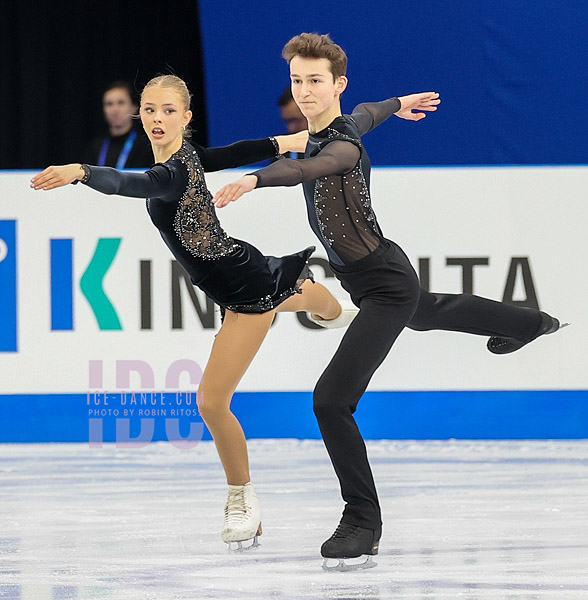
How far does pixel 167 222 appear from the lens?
2980mm

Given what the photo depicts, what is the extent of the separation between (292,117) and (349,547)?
268cm

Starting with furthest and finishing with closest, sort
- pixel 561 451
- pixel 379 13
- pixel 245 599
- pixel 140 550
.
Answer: pixel 379 13
pixel 561 451
pixel 140 550
pixel 245 599

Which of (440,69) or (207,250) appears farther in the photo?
(440,69)

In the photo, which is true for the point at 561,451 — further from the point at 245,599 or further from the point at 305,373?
the point at 245,599

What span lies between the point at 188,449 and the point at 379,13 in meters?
2.18

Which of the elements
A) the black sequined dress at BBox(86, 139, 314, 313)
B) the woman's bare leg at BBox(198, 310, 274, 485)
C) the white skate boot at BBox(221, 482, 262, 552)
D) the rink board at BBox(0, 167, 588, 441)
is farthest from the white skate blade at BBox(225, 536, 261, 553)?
the rink board at BBox(0, 167, 588, 441)

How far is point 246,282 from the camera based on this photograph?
3.04 metres

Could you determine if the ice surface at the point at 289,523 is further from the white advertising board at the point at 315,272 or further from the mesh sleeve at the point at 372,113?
the mesh sleeve at the point at 372,113

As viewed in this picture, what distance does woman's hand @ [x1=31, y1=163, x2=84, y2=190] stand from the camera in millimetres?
2396

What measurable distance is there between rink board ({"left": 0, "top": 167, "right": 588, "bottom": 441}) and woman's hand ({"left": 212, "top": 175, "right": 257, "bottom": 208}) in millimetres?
2460

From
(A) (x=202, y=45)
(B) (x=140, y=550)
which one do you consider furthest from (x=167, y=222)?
(A) (x=202, y=45)

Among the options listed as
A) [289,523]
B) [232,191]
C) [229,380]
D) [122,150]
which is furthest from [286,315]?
[232,191]

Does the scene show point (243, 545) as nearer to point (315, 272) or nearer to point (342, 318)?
point (342, 318)

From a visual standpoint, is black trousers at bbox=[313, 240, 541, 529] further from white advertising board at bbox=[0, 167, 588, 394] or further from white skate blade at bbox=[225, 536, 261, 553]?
white advertising board at bbox=[0, 167, 588, 394]
